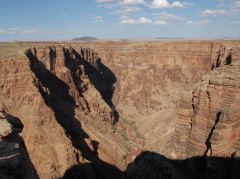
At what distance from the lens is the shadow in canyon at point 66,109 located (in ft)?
128

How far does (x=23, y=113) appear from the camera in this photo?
37375 mm

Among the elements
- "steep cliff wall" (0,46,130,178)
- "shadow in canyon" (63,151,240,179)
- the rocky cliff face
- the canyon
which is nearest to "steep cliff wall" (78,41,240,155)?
the canyon

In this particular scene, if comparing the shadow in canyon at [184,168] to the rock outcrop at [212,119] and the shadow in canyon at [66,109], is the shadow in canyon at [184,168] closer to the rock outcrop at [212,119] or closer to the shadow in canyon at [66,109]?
the rock outcrop at [212,119]

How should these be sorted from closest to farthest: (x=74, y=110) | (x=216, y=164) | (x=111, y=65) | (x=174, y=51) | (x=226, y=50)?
(x=216, y=164) < (x=74, y=110) < (x=226, y=50) < (x=174, y=51) < (x=111, y=65)

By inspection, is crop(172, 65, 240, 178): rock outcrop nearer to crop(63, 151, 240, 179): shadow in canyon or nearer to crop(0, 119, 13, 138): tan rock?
crop(63, 151, 240, 179): shadow in canyon

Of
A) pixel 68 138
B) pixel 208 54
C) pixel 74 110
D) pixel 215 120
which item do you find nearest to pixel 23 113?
pixel 68 138

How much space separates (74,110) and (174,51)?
128 ft

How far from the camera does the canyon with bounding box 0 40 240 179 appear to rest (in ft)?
77.3

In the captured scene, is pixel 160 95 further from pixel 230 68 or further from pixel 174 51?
pixel 230 68

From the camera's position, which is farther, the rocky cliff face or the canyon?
the rocky cliff face

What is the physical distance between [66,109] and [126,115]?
83.9ft

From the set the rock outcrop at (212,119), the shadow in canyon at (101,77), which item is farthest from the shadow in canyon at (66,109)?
the shadow in canyon at (101,77)

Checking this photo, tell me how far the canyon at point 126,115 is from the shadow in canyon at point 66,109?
194mm

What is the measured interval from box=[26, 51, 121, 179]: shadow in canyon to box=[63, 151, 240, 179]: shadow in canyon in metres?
12.0
